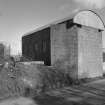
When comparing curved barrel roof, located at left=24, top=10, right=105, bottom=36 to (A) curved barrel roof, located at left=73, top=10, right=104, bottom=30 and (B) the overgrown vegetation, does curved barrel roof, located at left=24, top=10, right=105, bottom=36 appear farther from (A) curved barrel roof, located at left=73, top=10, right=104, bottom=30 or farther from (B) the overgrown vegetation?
(B) the overgrown vegetation

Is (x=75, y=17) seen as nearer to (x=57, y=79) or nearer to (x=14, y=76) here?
(x=57, y=79)

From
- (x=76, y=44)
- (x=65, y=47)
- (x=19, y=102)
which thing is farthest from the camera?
(x=65, y=47)

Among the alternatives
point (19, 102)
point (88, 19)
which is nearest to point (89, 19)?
point (88, 19)

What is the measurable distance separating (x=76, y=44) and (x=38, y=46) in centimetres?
569

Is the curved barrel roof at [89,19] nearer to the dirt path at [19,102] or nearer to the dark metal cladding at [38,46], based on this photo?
the dark metal cladding at [38,46]

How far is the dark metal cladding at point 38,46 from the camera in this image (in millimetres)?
13844

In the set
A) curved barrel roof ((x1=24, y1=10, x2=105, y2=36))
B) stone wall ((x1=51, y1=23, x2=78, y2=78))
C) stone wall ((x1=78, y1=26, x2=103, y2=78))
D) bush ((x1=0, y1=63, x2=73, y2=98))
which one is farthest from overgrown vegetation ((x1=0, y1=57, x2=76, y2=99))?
curved barrel roof ((x1=24, y1=10, x2=105, y2=36))

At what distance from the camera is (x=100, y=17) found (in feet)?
46.3

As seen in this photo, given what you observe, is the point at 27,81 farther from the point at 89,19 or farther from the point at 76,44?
the point at 89,19

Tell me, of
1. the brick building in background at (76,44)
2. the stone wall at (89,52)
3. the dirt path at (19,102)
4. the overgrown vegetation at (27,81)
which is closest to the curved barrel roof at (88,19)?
the brick building in background at (76,44)

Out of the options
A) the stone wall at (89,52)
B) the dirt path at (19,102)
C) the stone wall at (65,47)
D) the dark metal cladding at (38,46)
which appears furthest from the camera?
the dark metal cladding at (38,46)

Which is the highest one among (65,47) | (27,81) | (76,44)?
(76,44)

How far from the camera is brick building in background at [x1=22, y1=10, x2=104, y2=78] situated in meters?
12.0

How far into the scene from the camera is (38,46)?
52.1ft
